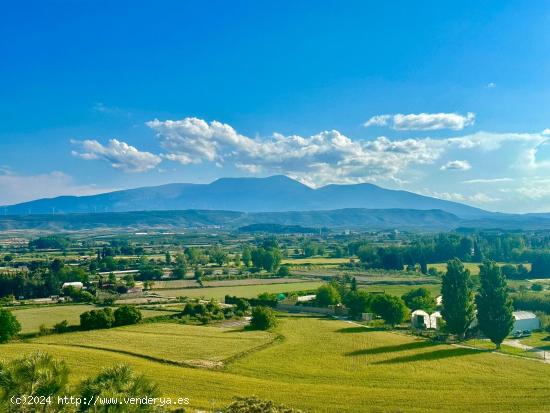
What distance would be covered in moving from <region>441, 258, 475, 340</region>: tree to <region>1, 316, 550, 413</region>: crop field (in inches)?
187

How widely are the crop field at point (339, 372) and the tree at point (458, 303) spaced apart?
4.74 meters

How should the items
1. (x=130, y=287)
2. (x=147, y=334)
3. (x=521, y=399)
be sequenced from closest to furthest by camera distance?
1. (x=521, y=399)
2. (x=147, y=334)
3. (x=130, y=287)

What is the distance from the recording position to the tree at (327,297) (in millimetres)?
80688

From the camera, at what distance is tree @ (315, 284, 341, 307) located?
80.7 metres

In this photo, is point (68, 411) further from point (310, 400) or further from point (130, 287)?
point (130, 287)

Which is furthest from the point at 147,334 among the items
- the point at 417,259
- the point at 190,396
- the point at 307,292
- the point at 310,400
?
the point at 417,259

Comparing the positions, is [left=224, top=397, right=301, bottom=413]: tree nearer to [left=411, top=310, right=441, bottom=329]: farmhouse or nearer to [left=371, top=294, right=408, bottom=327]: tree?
Result: [left=371, top=294, right=408, bottom=327]: tree

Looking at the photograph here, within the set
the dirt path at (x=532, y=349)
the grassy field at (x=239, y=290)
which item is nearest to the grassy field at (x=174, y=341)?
the dirt path at (x=532, y=349)

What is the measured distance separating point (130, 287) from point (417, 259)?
82.4 metres

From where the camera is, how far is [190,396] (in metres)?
34.2

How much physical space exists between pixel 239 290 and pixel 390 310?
41.6m

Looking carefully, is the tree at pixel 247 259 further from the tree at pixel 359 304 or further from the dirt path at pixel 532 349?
the dirt path at pixel 532 349

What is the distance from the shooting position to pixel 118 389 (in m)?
19.1

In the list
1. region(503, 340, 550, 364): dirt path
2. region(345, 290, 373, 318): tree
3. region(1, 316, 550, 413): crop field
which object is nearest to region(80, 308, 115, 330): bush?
region(1, 316, 550, 413): crop field
